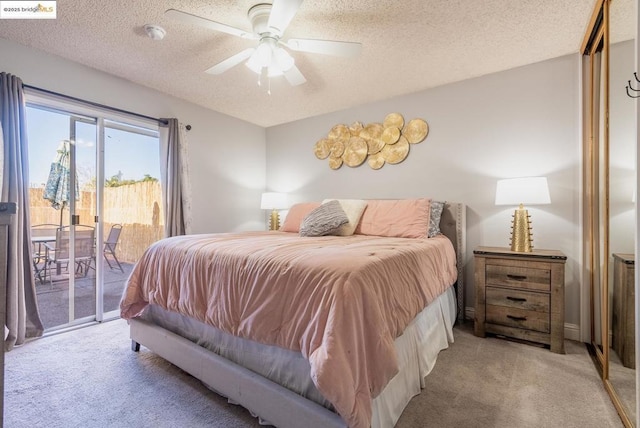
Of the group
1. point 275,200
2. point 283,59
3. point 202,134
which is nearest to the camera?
point 283,59

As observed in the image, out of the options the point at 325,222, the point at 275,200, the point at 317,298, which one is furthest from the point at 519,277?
the point at 275,200

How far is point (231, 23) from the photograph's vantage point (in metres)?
2.19

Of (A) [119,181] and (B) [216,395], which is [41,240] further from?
(B) [216,395]

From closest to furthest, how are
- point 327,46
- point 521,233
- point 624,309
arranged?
point 624,309 → point 327,46 → point 521,233

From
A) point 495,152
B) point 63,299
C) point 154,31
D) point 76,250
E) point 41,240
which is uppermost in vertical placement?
point 154,31

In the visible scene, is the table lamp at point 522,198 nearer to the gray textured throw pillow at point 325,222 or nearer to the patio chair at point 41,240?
the gray textured throw pillow at point 325,222

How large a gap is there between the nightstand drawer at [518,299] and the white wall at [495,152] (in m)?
0.50

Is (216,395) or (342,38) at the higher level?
(342,38)

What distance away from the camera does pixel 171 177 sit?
3.35 meters

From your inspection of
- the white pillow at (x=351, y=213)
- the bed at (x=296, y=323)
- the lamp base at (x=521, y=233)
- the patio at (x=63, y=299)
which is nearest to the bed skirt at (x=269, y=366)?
the bed at (x=296, y=323)

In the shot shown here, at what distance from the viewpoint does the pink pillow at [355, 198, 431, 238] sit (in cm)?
272

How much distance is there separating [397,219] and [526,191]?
1.06m

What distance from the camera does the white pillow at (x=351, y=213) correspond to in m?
2.89

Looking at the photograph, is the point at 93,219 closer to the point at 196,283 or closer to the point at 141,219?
the point at 141,219
